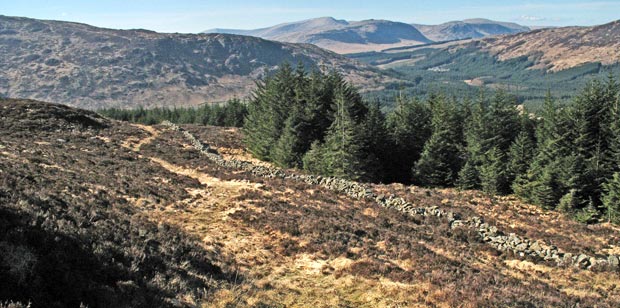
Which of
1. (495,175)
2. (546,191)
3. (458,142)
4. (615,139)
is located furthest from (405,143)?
(615,139)

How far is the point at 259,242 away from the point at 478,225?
46.0 ft

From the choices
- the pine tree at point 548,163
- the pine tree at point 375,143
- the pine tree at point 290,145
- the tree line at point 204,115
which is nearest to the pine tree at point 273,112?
the pine tree at point 290,145

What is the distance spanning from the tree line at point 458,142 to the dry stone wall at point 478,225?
7.91 meters

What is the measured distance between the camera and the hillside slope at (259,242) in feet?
36.1

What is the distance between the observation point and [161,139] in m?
54.7

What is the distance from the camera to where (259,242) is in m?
18.8

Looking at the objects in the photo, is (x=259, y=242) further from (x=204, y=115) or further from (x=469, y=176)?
(x=204, y=115)

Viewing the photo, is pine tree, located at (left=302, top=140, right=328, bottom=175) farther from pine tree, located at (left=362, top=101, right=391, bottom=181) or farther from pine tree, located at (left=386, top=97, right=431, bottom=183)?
pine tree, located at (left=386, top=97, right=431, bottom=183)

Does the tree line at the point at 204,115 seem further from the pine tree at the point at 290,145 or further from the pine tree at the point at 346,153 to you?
the pine tree at the point at 346,153

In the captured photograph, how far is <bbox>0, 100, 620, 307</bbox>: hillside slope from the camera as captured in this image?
11000 mm

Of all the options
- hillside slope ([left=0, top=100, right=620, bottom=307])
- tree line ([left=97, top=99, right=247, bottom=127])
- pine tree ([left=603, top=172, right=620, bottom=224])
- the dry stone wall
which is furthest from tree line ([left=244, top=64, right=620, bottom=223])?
tree line ([left=97, top=99, right=247, bottom=127])

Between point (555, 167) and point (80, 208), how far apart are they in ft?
120

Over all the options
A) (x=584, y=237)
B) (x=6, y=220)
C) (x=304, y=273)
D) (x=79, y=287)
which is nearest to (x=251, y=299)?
(x=304, y=273)

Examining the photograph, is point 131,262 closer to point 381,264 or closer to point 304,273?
point 304,273
